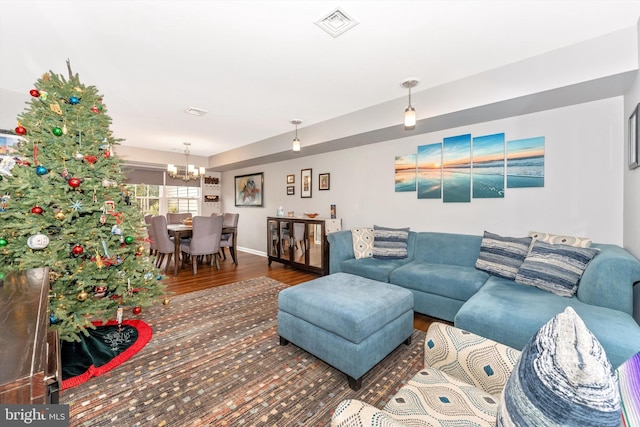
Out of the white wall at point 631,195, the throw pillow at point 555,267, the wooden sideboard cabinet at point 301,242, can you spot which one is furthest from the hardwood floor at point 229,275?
the white wall at point 631,195

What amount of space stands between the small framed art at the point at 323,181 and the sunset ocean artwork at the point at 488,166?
7.66 ft

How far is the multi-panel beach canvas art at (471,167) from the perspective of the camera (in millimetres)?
2768

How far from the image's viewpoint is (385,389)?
1669 millimetres

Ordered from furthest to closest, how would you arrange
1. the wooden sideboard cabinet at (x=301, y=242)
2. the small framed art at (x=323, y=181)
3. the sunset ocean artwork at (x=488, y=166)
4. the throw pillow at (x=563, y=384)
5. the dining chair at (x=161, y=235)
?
the small framed art at (x=323, y=181) < the dining chair at (x=161, y=235) < the wooden sideboard cabinet at (x=301, y=242) < the sunset ocean artwork at (x=488, y=166) < the throw pillow at (x=563, y=384)

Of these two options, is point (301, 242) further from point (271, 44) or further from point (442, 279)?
point (271, 44)

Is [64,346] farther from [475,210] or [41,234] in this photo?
[475,210]

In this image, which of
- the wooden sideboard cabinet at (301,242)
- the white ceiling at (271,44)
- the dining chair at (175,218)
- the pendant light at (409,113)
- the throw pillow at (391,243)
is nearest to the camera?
the white ceiling at (271,44)

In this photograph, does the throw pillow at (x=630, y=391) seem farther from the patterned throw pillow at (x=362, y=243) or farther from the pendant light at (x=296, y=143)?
the pendant light at (x=296, y=143)

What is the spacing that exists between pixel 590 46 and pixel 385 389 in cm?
290

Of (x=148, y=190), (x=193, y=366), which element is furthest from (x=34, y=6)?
(x=148, y=190)

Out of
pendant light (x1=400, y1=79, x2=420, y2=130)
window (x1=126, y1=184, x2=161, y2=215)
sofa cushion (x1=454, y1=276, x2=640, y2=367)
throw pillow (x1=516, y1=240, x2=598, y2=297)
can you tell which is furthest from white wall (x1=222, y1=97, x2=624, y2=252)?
window (x1=126, y1=184, x2=161, y2=215)

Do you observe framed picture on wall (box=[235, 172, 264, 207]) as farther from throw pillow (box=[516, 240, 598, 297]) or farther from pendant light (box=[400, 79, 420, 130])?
throw pillow (box=[516, 240, 598, 297])

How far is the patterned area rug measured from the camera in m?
1.46

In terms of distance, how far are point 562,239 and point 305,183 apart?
12.4 ft
